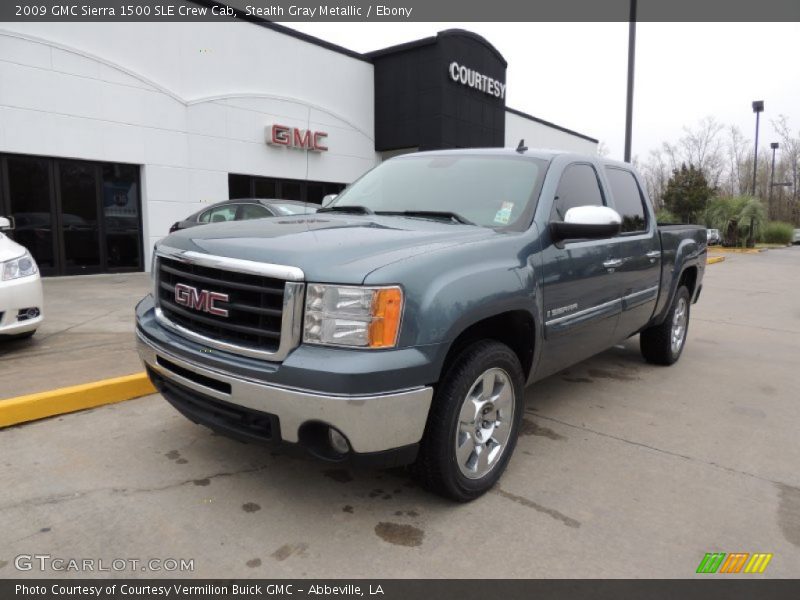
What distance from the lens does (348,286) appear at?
7.75ft

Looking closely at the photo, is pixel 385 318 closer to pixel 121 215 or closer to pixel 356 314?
pixel 356 314

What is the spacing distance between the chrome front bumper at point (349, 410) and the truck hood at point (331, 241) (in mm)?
486

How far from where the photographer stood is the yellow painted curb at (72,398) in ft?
12.0

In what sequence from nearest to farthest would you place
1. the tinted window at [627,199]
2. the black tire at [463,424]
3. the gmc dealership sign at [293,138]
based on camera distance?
the black tire at [463,424], the tinted window at [627,199], the gmc dealership sign at [293,138]

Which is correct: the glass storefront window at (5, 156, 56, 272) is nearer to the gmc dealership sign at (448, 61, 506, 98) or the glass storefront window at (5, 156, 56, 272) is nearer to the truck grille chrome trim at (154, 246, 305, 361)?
the truck grille chrome trim at (154, 246, 305, 361)

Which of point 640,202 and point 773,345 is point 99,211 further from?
point 773,345

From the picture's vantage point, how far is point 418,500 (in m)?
2.92

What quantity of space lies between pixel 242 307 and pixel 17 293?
360 centimetres

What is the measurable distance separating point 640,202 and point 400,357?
3.37 metres

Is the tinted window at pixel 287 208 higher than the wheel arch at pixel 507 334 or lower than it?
higher

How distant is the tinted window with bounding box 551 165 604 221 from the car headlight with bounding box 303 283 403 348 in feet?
4.97

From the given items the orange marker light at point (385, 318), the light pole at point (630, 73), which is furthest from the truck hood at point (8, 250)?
the light pole at point (630, 73)

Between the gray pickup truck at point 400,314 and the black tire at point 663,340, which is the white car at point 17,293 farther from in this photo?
the black tire at point 663,340

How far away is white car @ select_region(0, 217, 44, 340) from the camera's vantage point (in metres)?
4.97
